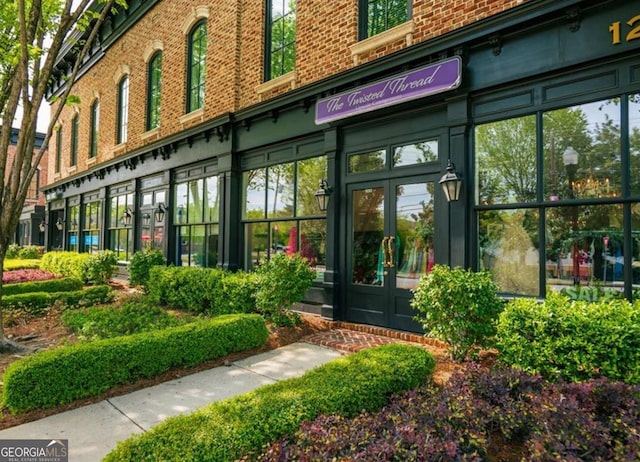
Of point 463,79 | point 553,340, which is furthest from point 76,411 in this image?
point 463,79

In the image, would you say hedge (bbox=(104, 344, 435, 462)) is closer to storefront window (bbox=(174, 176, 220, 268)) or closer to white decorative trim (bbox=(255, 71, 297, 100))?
white decorative trim (bbox=(255, 71, 297, 100))

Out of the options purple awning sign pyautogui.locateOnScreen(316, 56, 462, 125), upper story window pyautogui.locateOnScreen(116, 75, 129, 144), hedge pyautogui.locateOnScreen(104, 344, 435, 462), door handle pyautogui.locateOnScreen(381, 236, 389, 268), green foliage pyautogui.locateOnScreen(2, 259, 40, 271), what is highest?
upper story window pyautogui.locateOnScreen(116, 75, 129, 144)

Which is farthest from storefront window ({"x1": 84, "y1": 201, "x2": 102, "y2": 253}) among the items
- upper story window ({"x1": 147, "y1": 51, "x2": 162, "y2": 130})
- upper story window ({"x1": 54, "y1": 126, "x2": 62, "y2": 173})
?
upper story window ({"x1": 147, "y1": 51, "x2": 162, "y2": 130})

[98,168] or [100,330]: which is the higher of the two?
[98,168]

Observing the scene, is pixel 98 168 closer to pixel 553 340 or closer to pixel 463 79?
pixel 463 79

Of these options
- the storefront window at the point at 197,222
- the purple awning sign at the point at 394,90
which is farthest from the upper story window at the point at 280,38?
the storefront window at the point at 197,222

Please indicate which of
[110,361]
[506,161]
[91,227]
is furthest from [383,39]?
[91,227]

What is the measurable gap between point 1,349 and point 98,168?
482 inches

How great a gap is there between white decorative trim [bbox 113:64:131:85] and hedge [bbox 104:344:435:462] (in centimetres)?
1510

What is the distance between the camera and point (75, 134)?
65.8ft

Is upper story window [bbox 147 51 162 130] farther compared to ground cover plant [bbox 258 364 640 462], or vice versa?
upper story window [bbox 147 51 162 130]

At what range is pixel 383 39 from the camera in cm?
676

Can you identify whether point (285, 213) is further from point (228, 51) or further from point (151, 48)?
point (151, 48)

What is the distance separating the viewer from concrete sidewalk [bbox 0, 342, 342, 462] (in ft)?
10.9
